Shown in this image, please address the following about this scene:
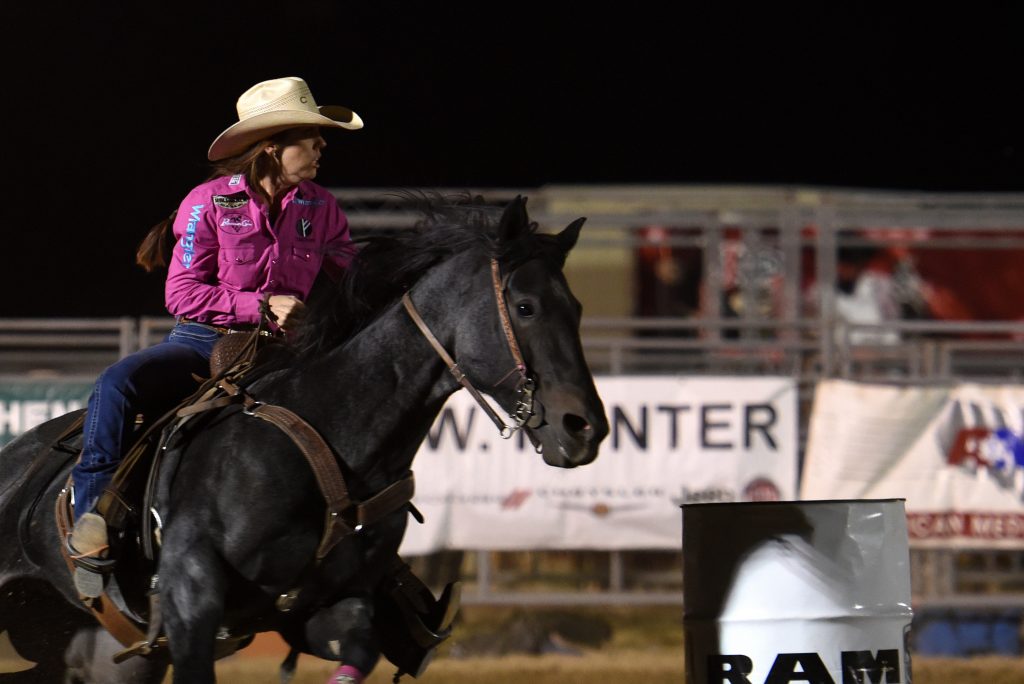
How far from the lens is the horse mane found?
397 cm

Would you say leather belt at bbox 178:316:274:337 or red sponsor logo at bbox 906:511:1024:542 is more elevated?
leather belt at bbox 178:316:274:337

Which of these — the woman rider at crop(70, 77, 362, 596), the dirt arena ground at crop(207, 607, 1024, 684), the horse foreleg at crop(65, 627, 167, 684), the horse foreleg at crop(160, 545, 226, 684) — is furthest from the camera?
the dirt arena ground at crop(207, 607, 1024, 684)

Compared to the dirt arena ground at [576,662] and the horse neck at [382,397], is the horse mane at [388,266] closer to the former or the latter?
the horse neck at [382,397]

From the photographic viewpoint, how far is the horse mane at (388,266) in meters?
3.97

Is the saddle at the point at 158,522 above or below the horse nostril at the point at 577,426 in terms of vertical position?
below

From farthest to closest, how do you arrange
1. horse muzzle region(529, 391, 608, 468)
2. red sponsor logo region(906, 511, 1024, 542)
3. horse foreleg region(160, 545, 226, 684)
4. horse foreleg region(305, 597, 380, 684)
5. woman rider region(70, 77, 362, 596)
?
red sponsor logo region(906, 511, 1024, 542)
woman rider region(70, 77, 362, 596)
horse foreleg region(305, 597, 380, 684)
horse foreleg region(160, 545, 226, 684)
horse muzzle region(529, 391, 608, 468)

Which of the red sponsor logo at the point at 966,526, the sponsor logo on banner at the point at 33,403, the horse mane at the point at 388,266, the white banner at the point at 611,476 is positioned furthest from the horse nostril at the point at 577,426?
the sponsor logo on banner at the point at 33,403

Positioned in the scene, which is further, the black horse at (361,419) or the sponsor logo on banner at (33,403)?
the sponsor logo on banner at (33,403)

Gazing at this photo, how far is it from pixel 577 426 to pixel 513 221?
59 centimetres

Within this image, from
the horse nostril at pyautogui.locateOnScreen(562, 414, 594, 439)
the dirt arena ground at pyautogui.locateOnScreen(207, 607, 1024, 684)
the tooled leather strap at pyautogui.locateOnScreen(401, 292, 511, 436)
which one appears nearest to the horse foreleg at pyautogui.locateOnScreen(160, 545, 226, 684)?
the tooled leather strap at pyautogui.locateOnScreen(401, 292, 511, 436)

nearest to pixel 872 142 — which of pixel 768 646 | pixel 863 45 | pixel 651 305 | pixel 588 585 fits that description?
pixel 863 45

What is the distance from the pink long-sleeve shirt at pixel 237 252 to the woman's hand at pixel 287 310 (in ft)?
0.32

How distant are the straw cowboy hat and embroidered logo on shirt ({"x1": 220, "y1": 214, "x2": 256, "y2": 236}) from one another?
207 millimetres

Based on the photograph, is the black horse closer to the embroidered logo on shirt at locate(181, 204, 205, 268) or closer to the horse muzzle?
the horse muzzle
